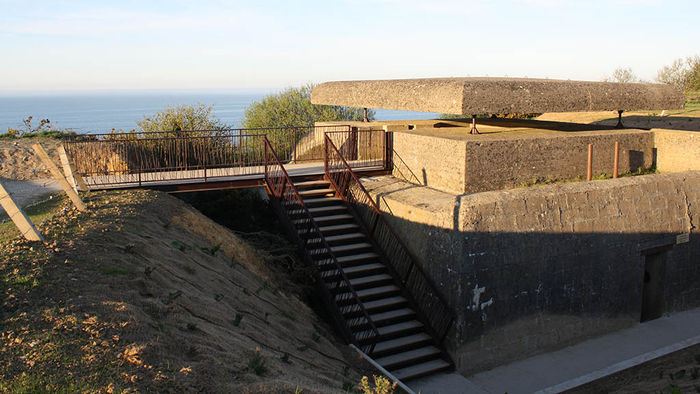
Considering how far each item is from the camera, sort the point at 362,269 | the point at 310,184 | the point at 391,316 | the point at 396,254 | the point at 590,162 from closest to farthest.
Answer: the point at 391,316, the point at 362,269, the point at 396,254, the point at 590,162, the point at 310,184

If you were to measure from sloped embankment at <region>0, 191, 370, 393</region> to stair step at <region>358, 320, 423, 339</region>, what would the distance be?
3.12ft

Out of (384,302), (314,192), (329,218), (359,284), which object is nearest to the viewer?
(384,302)

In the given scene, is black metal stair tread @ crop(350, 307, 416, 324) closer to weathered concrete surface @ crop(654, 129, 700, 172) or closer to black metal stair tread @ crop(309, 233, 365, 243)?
black metal stair tread @ crop(309, 233, 365, 243)

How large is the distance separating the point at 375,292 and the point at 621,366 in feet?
14.3

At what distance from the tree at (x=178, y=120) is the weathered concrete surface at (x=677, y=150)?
13.4 meters

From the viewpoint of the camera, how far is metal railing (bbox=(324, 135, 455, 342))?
31.6 ft

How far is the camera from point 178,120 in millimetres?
19156

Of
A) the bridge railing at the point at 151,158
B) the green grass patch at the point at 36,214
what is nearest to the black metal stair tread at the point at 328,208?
the bridge railing at the point at 151,158

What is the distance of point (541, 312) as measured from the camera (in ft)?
33.3

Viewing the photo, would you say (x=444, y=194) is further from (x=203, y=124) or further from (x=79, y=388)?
(x=203, y=124)

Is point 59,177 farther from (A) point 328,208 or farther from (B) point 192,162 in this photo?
(B) point 192,162

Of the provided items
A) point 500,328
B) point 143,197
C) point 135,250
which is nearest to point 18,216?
point 135,250

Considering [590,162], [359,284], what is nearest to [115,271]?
[359,284]

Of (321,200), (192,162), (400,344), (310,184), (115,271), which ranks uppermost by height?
(192,162)
